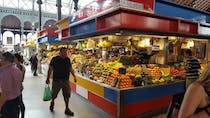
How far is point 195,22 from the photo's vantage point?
611 centimetres

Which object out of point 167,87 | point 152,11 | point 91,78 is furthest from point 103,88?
point 152,11

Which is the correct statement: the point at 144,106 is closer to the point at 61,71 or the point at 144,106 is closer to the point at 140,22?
the point at 140,22

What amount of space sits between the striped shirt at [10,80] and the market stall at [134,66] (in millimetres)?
2082

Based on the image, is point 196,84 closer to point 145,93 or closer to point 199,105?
point 199,105

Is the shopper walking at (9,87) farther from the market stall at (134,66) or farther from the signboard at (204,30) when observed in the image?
the signboard at (204,30)

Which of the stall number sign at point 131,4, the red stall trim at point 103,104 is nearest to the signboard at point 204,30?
the stall number sign at point 131,4

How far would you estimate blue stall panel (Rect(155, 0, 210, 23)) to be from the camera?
17.3 feet

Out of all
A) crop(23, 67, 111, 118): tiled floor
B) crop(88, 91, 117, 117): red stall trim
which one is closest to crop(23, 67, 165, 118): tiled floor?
crop(23, 67, 111, 118): tiled floor

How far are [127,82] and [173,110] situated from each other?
1668 mm

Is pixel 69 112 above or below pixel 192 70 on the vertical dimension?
below

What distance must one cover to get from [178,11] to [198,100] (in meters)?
4.78

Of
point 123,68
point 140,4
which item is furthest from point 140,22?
point 123,68

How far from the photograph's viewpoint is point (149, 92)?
517cm

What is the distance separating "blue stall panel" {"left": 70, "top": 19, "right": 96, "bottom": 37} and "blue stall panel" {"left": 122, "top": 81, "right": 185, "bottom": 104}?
1.76m
